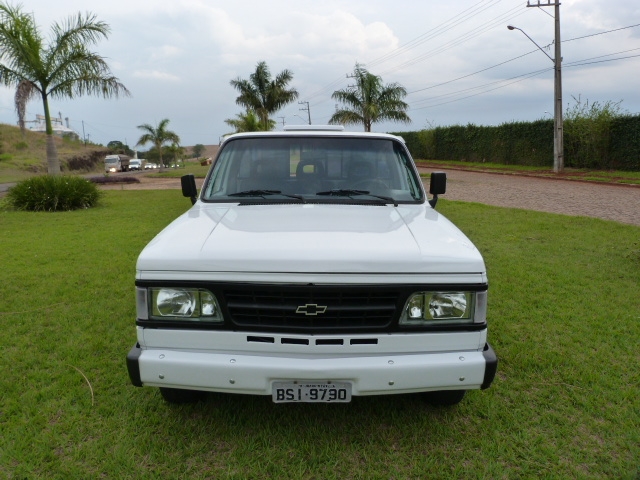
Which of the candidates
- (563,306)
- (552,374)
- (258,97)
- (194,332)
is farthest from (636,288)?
(258,97)

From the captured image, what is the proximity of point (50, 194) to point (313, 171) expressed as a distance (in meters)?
11.8

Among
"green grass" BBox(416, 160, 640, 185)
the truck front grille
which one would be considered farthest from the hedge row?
the truck front grille

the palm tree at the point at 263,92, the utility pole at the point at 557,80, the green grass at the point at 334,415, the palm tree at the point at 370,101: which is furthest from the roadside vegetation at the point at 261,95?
the green grass at the point at 334,415

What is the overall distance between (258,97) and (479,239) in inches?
1375

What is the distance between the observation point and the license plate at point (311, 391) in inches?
97.3

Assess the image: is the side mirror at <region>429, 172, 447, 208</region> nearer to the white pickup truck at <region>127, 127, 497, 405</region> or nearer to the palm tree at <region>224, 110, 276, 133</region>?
the white pickup truck at <region>127, 127, 497, 405</region>

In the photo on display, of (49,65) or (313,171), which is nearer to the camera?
(313,171)

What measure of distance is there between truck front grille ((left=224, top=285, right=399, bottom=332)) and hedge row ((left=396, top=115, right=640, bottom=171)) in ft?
82.9

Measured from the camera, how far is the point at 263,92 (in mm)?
40469

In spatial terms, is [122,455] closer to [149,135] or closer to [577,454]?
[577,454]

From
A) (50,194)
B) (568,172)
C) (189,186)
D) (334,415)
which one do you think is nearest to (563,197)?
(568,172)

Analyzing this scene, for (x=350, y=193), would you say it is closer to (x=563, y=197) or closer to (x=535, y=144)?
(x=563, y=197)

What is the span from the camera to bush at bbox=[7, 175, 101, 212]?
1312cm

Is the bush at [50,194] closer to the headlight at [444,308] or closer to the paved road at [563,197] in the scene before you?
the paved road at [563,197]
